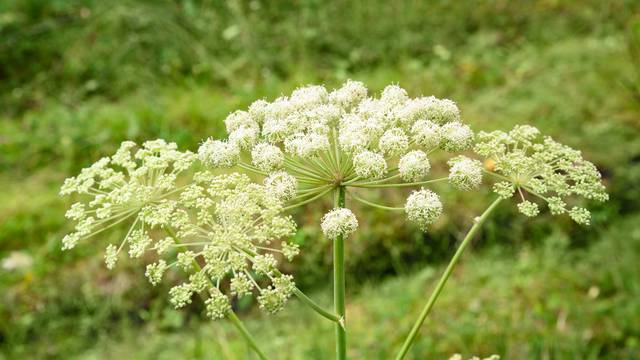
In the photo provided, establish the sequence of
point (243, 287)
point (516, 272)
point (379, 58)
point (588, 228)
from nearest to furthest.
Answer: point (243, 287) < point (516, 272) < point (588, 228) < point (379, 58)

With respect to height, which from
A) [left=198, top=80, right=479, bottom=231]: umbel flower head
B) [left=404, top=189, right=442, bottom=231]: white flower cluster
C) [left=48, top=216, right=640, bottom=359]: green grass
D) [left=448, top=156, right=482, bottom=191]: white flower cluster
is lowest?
[left=48, top=216, right=640, bottom=359]: green grass

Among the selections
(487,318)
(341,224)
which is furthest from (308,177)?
(487,318)

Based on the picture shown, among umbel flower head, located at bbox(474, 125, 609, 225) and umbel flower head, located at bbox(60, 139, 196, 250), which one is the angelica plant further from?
umbel flower head, located at bbox(474, 125, 609, 225)

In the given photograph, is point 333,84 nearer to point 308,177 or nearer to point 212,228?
point 308,177

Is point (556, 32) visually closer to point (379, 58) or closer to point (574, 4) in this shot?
point (574, 4)

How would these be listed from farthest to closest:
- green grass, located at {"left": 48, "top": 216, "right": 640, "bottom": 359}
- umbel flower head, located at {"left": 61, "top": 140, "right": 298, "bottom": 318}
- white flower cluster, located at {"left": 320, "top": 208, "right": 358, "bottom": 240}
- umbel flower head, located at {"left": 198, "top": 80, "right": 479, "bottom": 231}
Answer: green grass, located at {"left": 48, "top": 216, "right": 640, "bottom": 359} → umbel flower head, located at {"left": 198, "top": 80, "right": 479, "bottom": 231} → white flower cluster, located at {"left": 320, "top": 208, "right": 358, "bottom": 240} → umbel flower head, located at {"left": 61, "top": 140, "right": 298, "bottom": 318}

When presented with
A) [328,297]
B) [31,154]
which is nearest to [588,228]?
[328,297]

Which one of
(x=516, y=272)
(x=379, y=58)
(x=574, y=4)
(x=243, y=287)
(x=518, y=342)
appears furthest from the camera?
(x=574, y=4)

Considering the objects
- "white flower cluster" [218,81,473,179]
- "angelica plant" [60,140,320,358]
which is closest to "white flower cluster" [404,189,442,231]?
"white flower cluster" [218,81,473,179]
